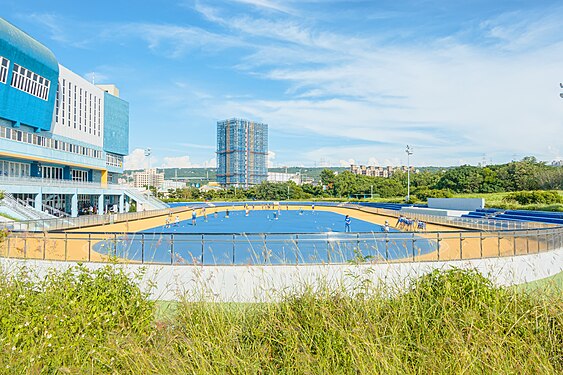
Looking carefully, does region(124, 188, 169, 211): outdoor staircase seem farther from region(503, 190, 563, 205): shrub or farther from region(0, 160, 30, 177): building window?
region(503, 190, 563, 205): shrub

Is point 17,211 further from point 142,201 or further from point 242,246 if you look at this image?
point 142,201

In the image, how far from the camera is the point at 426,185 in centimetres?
8612

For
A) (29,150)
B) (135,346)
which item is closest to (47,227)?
(29,150)

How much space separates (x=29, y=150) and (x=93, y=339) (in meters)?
32.4

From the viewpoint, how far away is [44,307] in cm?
432

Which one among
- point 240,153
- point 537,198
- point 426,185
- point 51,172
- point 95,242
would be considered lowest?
point 95,242

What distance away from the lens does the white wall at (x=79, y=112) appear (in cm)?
3809

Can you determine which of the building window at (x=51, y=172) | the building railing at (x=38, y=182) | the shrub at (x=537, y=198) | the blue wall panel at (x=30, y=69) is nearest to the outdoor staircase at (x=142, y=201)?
the building railing at (x=38, y=182)

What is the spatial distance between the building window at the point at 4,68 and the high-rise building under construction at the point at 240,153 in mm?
124364

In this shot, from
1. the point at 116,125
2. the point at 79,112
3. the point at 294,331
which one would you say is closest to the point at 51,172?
the point at 79,112

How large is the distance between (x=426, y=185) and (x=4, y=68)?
76625 mm

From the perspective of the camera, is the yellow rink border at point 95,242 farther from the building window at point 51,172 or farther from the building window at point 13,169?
the building window at point 51,172

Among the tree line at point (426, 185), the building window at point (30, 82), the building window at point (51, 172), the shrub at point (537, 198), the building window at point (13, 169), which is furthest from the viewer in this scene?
the tree line at point (426, 185)

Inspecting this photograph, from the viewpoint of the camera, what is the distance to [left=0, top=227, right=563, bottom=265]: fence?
33.3 ft
